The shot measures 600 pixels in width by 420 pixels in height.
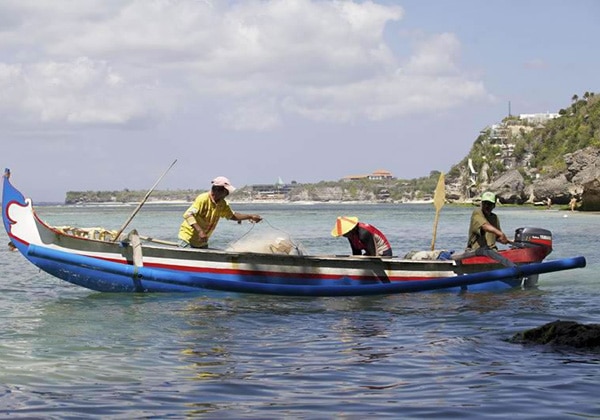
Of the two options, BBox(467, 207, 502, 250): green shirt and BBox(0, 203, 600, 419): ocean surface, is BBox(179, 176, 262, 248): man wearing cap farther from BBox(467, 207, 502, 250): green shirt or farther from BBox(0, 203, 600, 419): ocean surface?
BBox(467, 207, 502, 250): green shirt

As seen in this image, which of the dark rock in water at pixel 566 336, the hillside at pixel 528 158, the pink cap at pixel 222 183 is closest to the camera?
the dark rock in water at pixel 566 336

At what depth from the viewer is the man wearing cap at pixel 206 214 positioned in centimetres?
1382

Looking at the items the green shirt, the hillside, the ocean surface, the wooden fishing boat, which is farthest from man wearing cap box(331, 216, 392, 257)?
the hillside

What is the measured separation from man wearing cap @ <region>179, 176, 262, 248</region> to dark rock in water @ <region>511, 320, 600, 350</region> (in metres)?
5.95

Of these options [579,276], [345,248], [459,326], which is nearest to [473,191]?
[345,248]

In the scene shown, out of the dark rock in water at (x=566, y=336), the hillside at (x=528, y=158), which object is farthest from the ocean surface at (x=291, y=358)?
the hillside at (x=528, y=158)

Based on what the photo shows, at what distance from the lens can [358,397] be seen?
717 cm

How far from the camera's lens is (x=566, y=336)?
29.7ft

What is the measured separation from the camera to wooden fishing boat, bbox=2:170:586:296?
13.9 meters

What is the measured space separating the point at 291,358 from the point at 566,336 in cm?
299

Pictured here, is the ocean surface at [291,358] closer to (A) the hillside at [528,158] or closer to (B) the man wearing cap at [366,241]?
(B) the man wearing cap at [366,241]

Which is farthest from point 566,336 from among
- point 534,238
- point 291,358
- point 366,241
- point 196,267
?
point 196,267

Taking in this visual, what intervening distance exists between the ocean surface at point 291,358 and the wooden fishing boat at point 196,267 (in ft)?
0.86

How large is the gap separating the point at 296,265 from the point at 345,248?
652 inches
